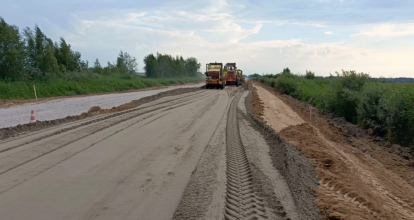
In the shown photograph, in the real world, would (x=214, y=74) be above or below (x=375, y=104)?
above

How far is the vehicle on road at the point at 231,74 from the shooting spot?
6156 cm

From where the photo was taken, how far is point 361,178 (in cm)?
888

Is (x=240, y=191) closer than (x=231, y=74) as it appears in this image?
Yes

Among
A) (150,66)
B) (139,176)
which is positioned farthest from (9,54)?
(150,66)

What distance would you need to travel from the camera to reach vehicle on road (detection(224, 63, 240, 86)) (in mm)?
61562

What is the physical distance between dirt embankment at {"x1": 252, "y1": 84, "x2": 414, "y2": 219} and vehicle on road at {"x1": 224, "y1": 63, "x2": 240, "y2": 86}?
Answer: 45.9 meters

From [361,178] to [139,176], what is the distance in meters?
4.91

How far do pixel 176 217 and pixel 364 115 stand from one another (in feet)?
49.7

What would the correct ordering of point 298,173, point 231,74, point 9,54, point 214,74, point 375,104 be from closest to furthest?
1. point 298,173
2. point 375,104
3. point 9,54
4. point 214,74
5. point 231,74

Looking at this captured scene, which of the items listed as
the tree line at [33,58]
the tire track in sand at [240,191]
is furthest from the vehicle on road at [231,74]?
the tire track in sand at [240,191]

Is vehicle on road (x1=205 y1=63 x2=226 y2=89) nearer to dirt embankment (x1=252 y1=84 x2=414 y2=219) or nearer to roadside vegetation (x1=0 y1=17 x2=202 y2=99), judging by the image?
roadside vegetation (x1=0 y1=17 x2=202 y2=99)

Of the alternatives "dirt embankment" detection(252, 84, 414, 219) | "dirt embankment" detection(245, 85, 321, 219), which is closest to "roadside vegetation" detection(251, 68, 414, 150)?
"dirt embankment" detection(252, 84, 414, 219)

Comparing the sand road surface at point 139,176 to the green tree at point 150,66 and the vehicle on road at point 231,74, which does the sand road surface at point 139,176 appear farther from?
the green tree at point 150,66

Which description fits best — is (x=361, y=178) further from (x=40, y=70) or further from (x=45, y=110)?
(x=40, y=70)
